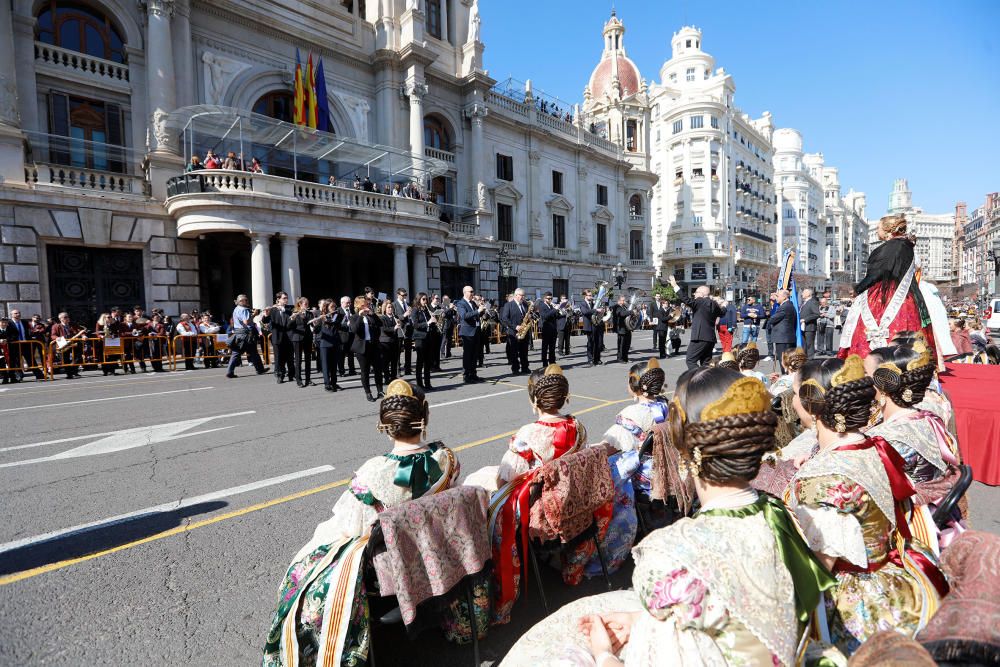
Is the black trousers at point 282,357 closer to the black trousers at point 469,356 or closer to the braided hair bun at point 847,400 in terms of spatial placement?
the black trousers at point 469,356

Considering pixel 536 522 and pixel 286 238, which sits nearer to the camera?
pixel 536 522

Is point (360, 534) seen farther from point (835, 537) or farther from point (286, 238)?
point (286, 238)

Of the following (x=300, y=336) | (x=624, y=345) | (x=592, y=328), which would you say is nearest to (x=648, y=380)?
(x=300, y=336)

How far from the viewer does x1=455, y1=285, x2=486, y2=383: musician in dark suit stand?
35.5 feet

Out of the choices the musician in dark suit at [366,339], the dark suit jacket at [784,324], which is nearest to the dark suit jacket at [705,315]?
the dark suit jacket at [784,324]

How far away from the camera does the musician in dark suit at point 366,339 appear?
9.32 metres

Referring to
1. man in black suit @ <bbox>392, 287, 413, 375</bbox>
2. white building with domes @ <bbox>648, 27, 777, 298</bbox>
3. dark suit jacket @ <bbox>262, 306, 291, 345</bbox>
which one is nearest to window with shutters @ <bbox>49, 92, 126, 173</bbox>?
dark suit jacket @ <bbox>262, 306, 291, 345</bbox>

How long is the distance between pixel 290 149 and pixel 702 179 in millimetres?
52012

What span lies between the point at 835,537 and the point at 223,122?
2032cm

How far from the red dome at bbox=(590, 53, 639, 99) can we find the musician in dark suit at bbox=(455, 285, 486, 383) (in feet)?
135

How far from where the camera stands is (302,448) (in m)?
6.08

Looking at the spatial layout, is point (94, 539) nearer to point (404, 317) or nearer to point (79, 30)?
point (404, 317)

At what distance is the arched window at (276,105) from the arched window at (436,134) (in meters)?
6.81

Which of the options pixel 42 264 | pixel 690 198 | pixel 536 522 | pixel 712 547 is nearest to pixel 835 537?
pixel 712 547
